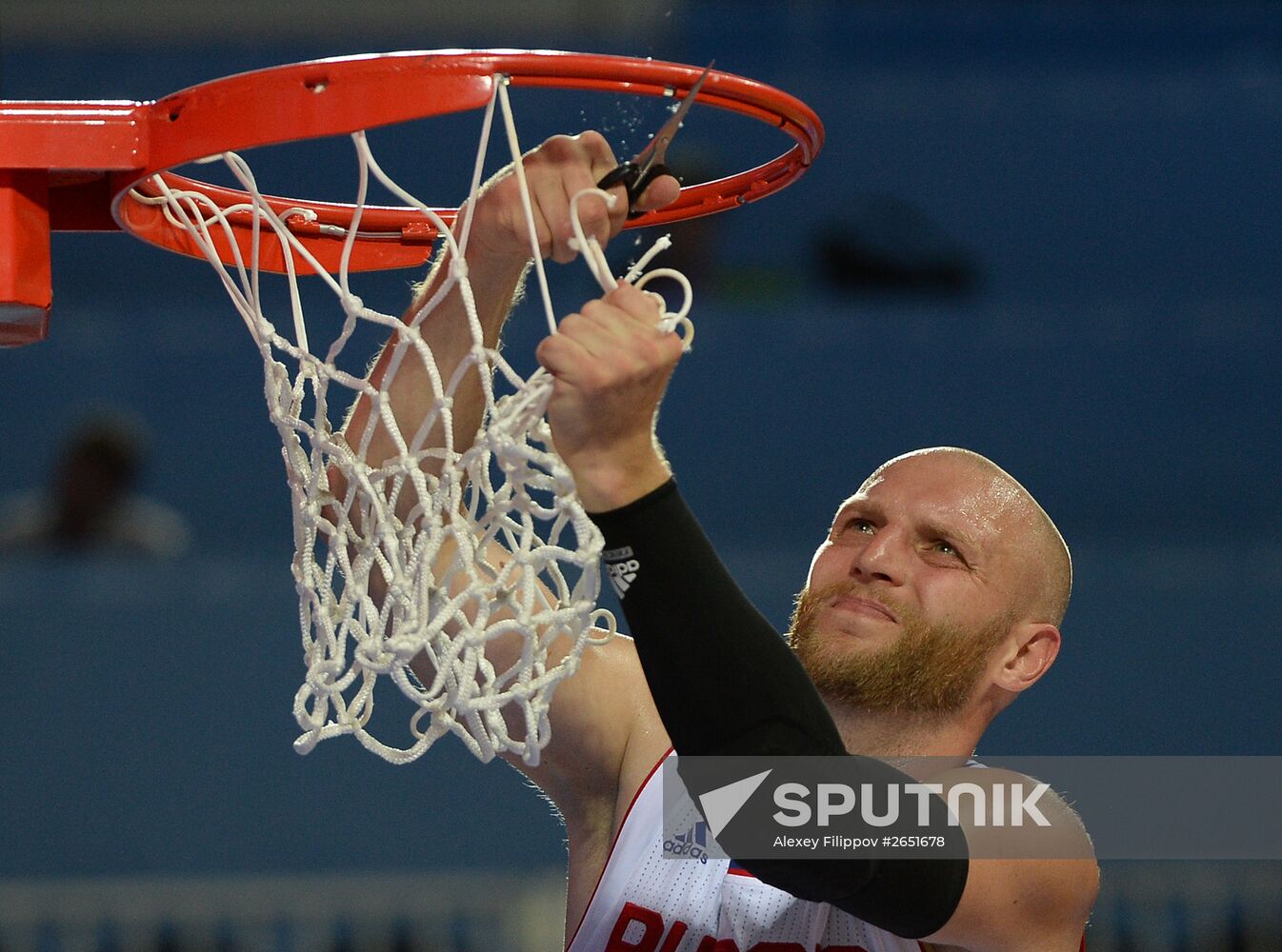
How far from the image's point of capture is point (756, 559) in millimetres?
4777

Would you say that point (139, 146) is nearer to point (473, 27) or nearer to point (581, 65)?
point (581, 65)

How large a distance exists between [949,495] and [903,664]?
33cm

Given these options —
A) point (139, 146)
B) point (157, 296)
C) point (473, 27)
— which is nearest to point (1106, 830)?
point (139, 146)

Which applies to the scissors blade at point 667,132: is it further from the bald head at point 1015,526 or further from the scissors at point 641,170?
the bald head at point 1015,526

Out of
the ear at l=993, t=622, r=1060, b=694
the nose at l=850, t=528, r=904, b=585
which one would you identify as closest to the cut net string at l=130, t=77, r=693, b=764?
the nose at l=850, t=528, r=904, b=585

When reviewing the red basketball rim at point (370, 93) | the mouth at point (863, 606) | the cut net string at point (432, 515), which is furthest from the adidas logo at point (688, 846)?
the red basketball rim at point (370, 93)

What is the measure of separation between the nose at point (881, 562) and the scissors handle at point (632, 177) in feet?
2.71

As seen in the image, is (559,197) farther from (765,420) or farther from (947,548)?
(765,420)

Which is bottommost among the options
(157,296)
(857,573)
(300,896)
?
(300,896)

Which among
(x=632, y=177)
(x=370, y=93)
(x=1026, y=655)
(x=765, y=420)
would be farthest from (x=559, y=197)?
(x=765, y=420)

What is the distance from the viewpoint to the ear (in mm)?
2635

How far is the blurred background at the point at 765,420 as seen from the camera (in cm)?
461

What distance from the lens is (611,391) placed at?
177 centimetres

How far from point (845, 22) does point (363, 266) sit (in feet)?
15.0
